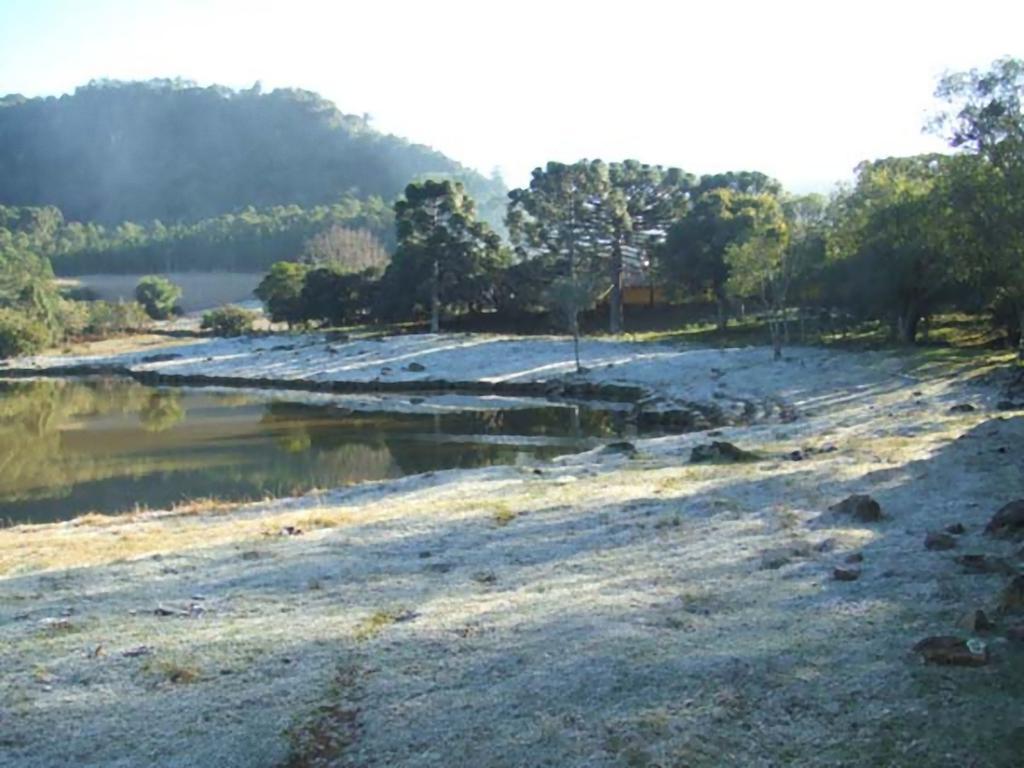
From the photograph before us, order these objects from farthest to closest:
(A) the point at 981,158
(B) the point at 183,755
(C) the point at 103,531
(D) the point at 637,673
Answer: (A) the point at 981,158, (C) the point at 103,531, (D) the point at 637,673, (B) the point at 183,755

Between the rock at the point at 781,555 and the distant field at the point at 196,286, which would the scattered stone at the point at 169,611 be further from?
the distant field at the point at 196,286

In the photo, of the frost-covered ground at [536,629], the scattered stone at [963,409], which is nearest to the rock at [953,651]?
the frost-covered ground at [536,629]

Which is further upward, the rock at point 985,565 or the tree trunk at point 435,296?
the tree trunk at point 435,296

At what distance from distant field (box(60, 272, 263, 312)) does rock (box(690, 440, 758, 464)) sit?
137 metres

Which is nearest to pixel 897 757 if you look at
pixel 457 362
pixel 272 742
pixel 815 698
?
pixel 815 698

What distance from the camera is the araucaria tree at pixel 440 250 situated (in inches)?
3172

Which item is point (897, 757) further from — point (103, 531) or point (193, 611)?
point (103, 531)

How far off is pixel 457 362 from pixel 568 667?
5469 centimetres

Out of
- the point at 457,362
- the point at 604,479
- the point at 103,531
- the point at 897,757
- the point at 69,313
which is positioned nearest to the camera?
the point at 897,757

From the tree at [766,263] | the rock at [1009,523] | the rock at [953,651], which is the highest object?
the tree at [766,263]

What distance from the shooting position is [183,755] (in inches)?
319

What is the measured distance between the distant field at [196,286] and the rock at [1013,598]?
5897 inches

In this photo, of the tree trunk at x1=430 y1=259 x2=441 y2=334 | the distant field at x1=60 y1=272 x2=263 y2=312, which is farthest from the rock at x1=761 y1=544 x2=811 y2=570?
the distant field at x1=60 y1=272 x2=263 y2=312

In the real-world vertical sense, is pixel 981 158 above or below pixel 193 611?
above
